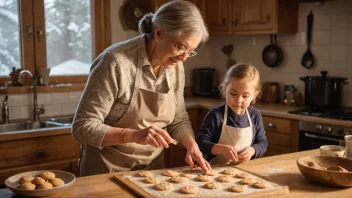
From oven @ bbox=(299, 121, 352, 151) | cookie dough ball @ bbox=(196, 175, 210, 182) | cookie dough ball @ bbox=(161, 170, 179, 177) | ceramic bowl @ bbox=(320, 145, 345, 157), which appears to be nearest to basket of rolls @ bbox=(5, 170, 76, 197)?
cookie dough ball @ bbox=(161, 170, 179, 177)

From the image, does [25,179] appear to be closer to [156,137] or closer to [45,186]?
[45,186]

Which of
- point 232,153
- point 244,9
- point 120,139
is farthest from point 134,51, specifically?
point 244,9

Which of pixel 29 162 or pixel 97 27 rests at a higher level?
pixel 97 27

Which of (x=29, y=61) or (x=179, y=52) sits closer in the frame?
(x=179, y=52)

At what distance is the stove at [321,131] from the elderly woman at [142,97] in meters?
1.35

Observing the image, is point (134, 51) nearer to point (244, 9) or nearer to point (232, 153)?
point (232, 153)

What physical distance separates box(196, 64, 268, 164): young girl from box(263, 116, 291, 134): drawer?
1089 mm

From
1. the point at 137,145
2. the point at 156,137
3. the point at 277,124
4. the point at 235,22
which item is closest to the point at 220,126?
the point at 137,145

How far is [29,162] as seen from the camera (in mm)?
2828

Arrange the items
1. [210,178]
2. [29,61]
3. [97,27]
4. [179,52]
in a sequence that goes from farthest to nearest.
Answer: [97,27] → [29,61] → [179,52] → [210,178]

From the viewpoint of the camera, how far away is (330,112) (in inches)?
126

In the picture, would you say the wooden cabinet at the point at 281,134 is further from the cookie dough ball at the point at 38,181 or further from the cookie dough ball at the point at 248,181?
the cookie dough ball at the point at 38,181

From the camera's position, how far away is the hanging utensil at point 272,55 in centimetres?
394

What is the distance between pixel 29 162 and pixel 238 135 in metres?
1.44
